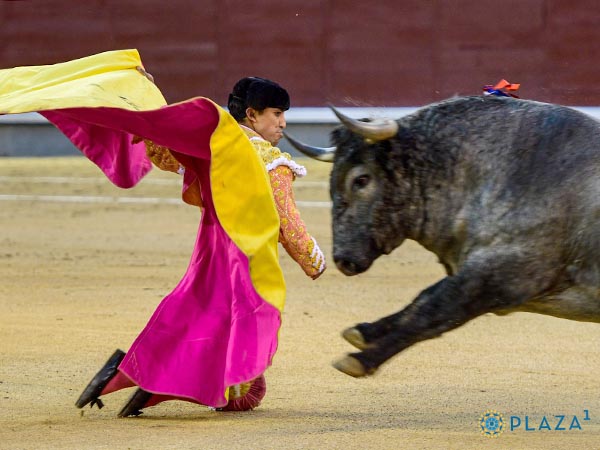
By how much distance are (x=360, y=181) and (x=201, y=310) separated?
0.64m

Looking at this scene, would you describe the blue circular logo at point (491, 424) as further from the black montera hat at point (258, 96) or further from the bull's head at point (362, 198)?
the black montera hat at point (258, 96)

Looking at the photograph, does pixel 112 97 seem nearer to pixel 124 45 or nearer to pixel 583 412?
pixel 583 412

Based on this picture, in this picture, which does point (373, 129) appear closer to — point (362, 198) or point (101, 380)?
point (362, 198)

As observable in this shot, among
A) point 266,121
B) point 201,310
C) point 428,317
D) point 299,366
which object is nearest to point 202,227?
point 201,310

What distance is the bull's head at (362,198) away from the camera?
3.09 meters

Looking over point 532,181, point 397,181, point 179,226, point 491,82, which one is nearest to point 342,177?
point 397,181

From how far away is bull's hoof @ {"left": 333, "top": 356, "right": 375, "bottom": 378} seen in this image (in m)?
2.94

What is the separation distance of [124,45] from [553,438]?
26.9 feet

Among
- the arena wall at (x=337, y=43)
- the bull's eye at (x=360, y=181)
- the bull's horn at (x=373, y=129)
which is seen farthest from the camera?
the arena wall at (x=337, y=43)

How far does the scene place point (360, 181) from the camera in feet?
10.2

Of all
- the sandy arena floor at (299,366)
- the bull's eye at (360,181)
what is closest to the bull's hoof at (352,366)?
the sandy arena floor at (299,366)

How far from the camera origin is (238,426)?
129 inches

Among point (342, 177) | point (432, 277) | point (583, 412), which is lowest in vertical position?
point (432, 277)

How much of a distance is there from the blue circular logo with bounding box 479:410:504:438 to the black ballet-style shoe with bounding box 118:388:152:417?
92 centimetres
